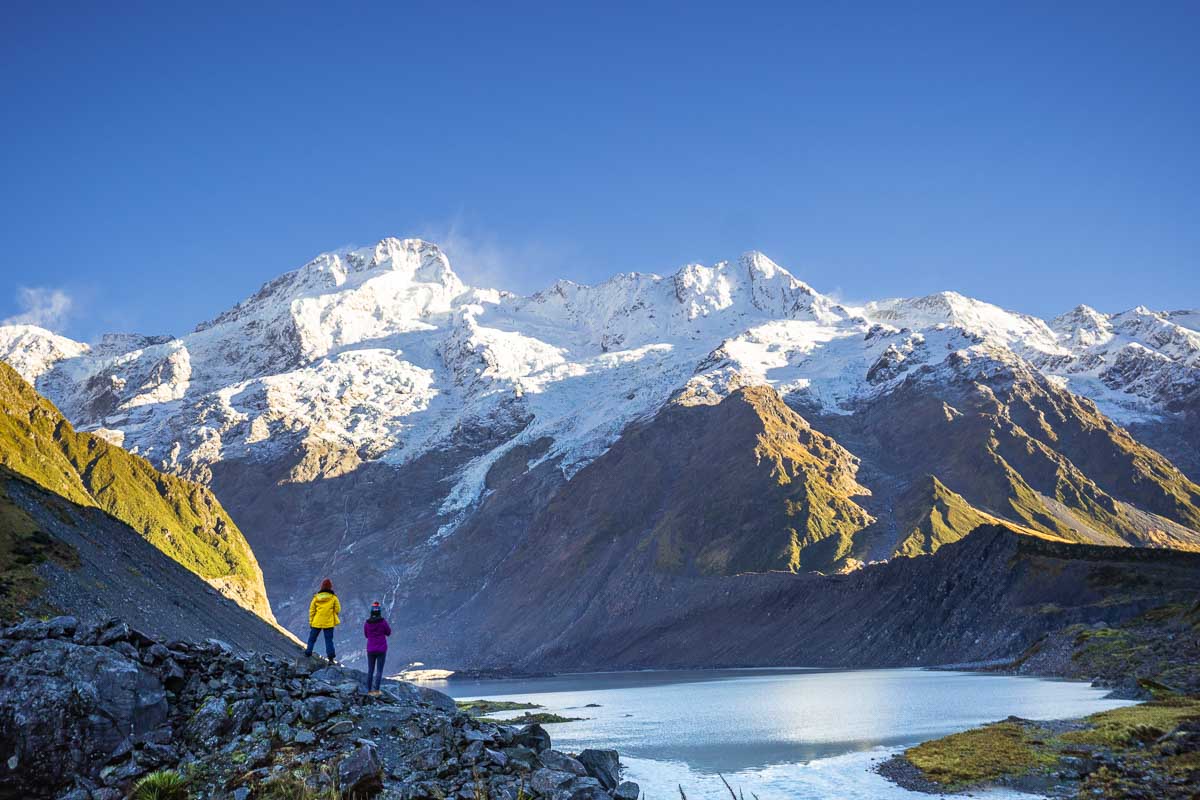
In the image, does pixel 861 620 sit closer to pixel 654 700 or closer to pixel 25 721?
pixel 654 700

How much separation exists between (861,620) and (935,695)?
101836 mm

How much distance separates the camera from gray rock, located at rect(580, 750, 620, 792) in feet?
98.6

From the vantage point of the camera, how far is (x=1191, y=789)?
91.9 feet

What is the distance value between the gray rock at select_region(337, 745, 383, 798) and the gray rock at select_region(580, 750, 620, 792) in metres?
9.91

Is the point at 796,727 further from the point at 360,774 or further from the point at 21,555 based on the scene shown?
the point at 21,555

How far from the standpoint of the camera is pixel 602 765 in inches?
1235

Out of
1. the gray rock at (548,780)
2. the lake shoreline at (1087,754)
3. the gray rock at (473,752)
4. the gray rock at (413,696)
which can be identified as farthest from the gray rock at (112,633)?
the lake shoreline at (1087,754)

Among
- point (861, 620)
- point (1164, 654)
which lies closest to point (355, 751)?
point (1164, 654)

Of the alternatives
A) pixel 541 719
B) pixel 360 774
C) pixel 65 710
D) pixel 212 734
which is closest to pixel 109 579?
pixel 541 719

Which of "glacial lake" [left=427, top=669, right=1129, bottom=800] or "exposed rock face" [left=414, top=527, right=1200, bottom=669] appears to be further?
"exposed rock face" [left=414, top=527, right=1200, bottom=669]

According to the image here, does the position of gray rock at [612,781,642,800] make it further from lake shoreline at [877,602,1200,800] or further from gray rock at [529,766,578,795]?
lake shoreline at [877,602,1200,800]

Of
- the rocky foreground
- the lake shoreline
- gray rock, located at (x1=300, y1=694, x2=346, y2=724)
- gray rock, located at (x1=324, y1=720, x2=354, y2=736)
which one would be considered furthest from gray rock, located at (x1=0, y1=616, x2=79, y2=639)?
the lake shoreline

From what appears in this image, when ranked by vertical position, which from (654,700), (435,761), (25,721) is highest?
(25,721)

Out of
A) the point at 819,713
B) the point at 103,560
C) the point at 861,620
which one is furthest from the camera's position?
the point at 861,620
